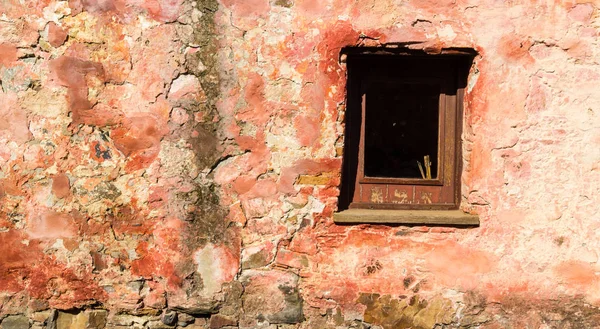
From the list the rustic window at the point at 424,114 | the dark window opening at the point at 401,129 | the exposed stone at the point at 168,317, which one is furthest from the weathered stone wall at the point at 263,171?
the dark window opening at the point at 401,129

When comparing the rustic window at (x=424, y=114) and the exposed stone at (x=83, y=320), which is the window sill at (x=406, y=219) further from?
the exposed stone at (x=83, y=320)

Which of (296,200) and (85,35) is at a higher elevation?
(85,35)

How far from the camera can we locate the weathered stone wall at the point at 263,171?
308cm

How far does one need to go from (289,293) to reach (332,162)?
786 millimetres

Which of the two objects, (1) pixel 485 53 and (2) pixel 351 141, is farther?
(2) pixel 351 141

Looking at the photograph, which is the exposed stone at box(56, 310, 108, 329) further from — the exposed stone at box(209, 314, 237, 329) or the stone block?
the stone block

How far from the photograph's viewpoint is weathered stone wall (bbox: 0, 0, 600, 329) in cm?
308

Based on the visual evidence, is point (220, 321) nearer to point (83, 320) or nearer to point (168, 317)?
point (168, 317)

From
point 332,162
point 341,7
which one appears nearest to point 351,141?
point 332,162

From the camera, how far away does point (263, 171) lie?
10.3ft

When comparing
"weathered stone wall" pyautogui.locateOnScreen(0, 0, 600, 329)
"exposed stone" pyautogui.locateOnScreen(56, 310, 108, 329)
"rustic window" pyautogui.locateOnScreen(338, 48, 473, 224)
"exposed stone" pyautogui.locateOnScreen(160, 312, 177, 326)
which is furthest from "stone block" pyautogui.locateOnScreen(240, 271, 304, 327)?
"exposed stone" pyautogui.locateOnScreen(56, 310, 108, 329)

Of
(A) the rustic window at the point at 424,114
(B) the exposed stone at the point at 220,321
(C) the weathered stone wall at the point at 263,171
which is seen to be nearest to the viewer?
(C) the weathered stone wall at the point at 263,171

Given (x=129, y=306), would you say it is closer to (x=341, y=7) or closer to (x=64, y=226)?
(x=64, y=226)

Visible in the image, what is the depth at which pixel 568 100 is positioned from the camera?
3.15 m
